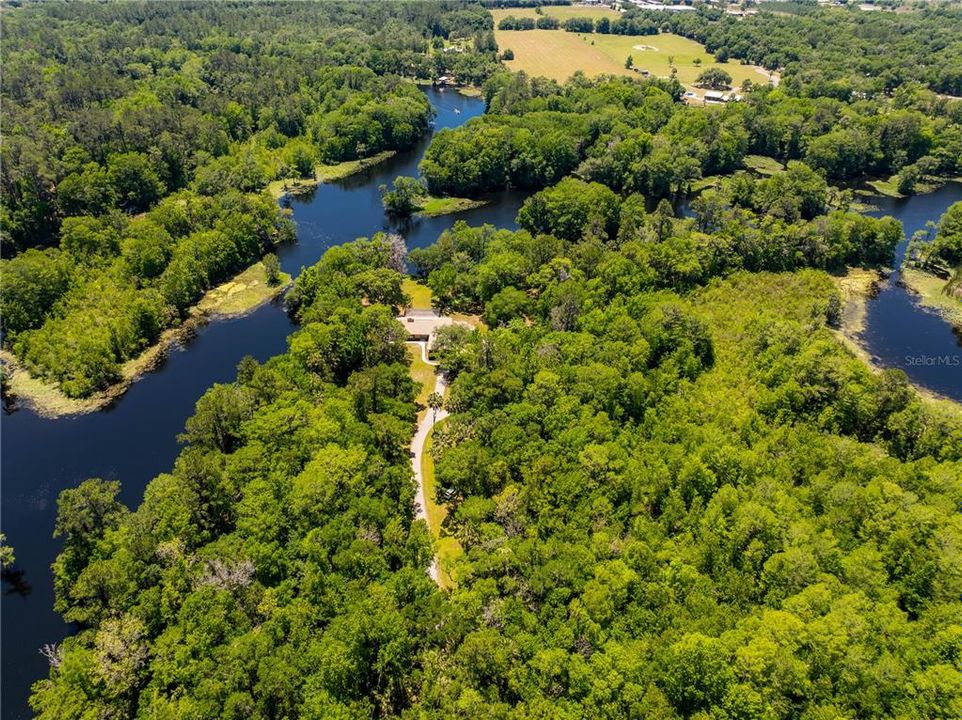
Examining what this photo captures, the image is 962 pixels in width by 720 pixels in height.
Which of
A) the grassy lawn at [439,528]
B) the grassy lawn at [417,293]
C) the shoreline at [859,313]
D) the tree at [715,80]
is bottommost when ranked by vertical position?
the shoreline at [859,313]

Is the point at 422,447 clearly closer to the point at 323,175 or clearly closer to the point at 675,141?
the point at 323,175

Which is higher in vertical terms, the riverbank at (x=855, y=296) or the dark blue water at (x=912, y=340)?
the riverbank at (x=855, y=296)

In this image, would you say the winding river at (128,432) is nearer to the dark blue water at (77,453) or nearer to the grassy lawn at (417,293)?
the dark blue water at (77,453)

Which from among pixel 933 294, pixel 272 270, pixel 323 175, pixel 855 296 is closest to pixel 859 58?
pixel 933 294

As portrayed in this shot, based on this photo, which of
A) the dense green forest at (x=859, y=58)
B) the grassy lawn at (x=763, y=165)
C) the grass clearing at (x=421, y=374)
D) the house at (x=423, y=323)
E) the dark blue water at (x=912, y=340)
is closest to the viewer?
the grass clearing at (x=421, y=374)

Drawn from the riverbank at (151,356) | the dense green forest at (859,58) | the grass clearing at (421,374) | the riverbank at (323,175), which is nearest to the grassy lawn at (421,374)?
the grass clearing at (421,374)
